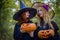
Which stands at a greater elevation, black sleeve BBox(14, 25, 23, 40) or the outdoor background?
the outdoor background

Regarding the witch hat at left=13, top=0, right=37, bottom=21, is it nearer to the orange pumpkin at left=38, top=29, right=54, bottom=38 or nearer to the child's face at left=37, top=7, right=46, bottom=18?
the child's face at left=37, top=7, right=46, bottom=18

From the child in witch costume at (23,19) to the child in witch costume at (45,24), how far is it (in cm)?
5

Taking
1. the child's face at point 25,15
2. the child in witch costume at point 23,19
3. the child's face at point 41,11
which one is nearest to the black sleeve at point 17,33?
the child in witch costume at point 23,19

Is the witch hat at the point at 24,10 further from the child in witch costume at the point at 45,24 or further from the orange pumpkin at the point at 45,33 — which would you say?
the orange pumpkin at the point at 45,33

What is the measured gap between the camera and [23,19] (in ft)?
6.84

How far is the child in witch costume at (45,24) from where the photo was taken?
203cm

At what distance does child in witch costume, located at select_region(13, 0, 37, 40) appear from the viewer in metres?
2.07

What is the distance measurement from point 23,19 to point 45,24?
198 mm

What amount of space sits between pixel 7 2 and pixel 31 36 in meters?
0.38

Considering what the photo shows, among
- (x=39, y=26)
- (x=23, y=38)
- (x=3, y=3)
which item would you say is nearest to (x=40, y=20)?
(x=39, y=26)

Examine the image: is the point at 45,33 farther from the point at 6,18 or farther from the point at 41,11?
the point at 6,18

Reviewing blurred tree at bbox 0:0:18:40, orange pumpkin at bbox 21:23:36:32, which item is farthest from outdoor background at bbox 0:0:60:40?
orange pumpkin at bbox 21:23:36:32

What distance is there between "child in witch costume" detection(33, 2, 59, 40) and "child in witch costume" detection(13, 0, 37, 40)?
52 millimetres

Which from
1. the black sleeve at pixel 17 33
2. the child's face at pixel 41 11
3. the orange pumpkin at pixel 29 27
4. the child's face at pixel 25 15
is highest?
the child's face at pixel 41 11
